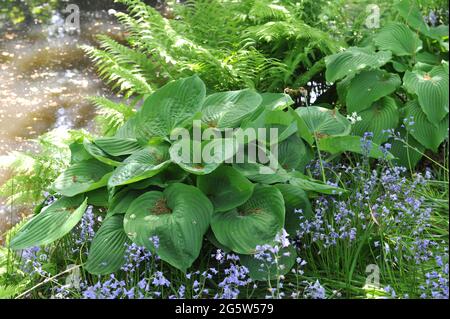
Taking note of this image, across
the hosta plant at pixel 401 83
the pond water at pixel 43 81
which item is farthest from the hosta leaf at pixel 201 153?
the pond water at pixel 43 81

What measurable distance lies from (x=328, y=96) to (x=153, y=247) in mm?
2093

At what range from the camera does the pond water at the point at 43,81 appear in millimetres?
5114

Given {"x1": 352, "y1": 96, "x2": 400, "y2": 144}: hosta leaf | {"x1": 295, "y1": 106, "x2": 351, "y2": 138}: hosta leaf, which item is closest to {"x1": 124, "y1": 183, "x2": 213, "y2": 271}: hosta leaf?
{"x1": 295, "y1": 106, "x2": 351, "y2": 138}: hosta leaf

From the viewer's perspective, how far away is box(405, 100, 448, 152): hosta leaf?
363cm

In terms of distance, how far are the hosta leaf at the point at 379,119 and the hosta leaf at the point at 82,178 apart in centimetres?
148

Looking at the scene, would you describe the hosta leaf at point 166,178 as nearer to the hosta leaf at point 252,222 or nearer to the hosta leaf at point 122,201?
the hosta leaf at point 122,201

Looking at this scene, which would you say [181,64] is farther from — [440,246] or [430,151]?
[440,246]

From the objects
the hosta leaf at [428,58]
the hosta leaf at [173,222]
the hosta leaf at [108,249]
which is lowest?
the hosta leaf at [108,249]

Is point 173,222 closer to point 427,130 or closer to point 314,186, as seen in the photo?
point 314,186

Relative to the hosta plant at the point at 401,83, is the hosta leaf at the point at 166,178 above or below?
below

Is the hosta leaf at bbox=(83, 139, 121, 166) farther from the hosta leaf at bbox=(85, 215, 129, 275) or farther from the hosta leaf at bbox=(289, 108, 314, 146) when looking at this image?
the hosta leaf at bbox=(289, 108, 314, 146)

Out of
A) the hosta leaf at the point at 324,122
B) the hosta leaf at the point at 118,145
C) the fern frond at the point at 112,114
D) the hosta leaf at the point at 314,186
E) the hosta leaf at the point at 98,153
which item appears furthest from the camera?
the fern frond at the point at 112,114

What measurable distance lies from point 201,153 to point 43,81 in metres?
3.27
